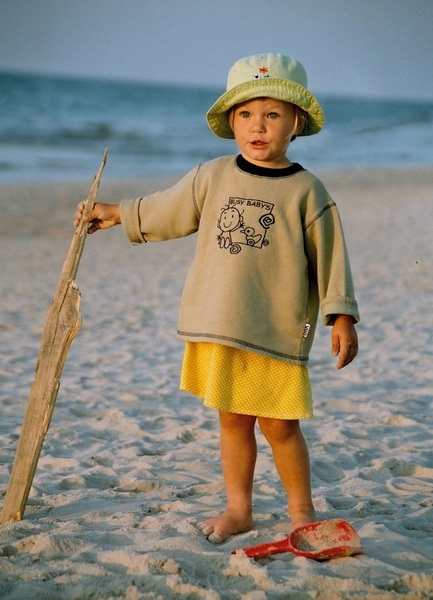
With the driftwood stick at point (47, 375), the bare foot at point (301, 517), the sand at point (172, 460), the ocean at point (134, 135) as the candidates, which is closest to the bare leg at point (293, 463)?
the bare foot at point (301, 517)

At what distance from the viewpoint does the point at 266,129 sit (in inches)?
114

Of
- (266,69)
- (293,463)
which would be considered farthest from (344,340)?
(266,69)

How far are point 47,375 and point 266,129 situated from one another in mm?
1068

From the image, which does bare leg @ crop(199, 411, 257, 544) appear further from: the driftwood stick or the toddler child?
the driftwood stick

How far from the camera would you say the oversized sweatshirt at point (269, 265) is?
2883 mm

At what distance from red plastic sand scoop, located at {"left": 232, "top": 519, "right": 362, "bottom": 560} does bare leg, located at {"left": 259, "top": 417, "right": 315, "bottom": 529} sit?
12cm

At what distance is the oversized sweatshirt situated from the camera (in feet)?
9.46

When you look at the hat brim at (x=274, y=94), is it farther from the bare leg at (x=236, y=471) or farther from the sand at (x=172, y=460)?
the sand at (x=172, y=460)

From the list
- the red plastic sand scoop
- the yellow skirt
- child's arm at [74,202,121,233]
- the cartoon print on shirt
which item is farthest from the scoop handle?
child's arm at [74,202,121,233]

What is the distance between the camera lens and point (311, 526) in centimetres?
288

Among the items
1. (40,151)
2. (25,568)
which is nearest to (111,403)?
(25,568)

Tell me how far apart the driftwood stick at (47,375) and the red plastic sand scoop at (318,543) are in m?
0.75

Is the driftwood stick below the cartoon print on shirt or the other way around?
below

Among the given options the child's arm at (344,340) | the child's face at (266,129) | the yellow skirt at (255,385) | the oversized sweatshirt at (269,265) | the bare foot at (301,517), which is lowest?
the bare foot at (301,517)
